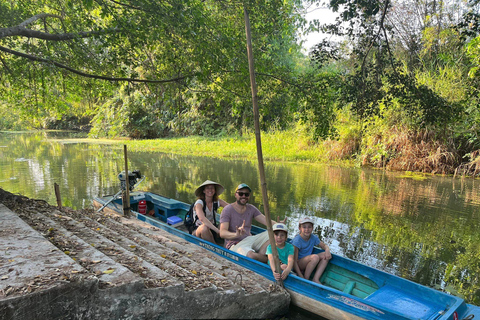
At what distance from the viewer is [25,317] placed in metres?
2.17

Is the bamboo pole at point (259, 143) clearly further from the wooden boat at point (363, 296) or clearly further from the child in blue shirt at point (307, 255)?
the child in blue shirt at point (307, 255)

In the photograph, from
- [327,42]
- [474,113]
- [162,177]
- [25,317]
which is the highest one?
[327,42]

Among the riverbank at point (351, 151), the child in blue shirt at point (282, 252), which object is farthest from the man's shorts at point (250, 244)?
the riverbank at point (351, 151)

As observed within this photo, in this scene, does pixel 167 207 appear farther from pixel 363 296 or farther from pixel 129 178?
pixel 363 296

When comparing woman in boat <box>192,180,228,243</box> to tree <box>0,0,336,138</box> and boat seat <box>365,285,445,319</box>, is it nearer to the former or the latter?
tree <box>0,0,336,138</box>

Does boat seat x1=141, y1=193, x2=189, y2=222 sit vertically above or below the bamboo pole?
below

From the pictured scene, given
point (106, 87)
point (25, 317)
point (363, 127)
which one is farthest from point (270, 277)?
point (363, 127)

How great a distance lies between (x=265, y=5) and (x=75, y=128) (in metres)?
41.2

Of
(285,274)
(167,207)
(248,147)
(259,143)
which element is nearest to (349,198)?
(167,207)

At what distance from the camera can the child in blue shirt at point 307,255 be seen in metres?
4.70

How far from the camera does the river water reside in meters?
6.15

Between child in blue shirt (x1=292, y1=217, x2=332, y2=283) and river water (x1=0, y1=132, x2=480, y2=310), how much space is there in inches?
63.4

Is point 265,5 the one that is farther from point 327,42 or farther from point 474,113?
point 474,113

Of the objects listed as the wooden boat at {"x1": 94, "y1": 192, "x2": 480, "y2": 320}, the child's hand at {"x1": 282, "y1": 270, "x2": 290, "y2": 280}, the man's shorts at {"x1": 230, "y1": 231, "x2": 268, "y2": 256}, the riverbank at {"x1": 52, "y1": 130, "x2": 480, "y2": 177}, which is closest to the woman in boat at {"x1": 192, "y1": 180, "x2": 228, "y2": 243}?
the wooden boat at {"x1": 94, "y1": 192, "x2": 480, "y2": 320}
